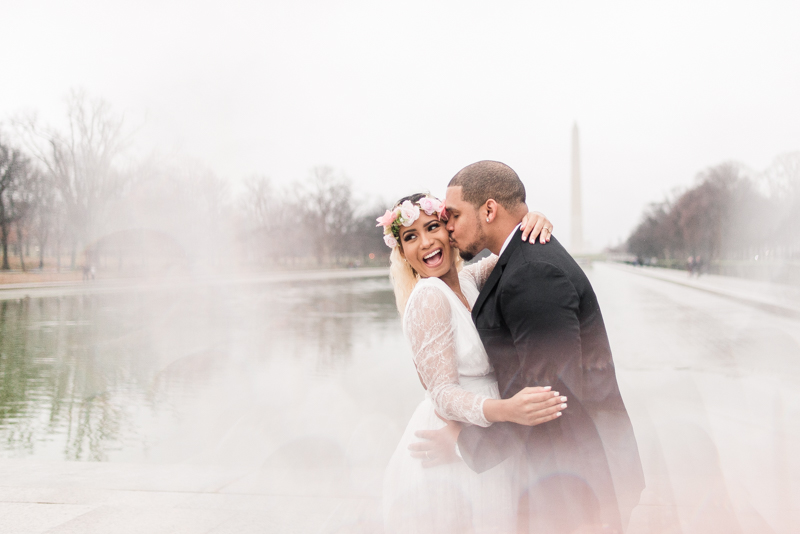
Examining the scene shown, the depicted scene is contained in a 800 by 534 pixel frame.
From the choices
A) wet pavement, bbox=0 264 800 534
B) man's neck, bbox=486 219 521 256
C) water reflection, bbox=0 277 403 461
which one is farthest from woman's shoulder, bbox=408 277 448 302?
water reflection, bbox=0 277 403 461

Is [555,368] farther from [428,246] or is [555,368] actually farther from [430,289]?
[428,246]

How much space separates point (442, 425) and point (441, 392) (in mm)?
295

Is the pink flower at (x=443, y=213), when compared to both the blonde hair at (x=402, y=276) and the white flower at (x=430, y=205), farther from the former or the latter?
the blonde hair at (x=402, y=276)

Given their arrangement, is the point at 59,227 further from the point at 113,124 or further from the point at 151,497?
the point at 151,497

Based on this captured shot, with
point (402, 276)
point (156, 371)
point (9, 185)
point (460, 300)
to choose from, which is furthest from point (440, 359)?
point (9, 185)

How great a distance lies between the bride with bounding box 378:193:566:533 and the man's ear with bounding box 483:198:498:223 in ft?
0.43

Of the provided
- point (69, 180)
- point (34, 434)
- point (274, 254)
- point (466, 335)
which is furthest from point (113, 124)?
point (466, 335)

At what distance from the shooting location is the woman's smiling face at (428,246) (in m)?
2.54

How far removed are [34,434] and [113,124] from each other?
164 ft

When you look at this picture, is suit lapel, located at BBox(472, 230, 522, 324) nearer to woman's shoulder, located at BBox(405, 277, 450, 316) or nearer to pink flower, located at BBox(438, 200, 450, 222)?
woman's shoulder, located at BBox(405, 277, 450, 316)

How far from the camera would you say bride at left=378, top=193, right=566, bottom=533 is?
2.31 meters

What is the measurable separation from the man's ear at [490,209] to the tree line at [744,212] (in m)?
46.8

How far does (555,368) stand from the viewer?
196 centimetres

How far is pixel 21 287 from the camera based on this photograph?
34812 mm
